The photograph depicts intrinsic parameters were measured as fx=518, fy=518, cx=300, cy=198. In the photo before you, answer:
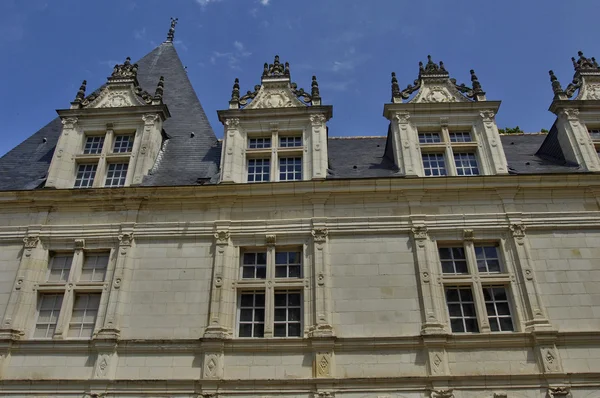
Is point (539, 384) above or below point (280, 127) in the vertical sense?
below

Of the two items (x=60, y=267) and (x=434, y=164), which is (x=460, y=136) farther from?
(x=60, y=267)

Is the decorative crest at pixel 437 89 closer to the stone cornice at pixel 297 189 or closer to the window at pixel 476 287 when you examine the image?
the stone cornice at pixel 297 189

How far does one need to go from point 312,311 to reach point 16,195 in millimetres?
8565

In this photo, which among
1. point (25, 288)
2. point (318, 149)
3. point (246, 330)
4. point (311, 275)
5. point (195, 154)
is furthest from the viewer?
point (195, 154)

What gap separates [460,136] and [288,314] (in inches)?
289

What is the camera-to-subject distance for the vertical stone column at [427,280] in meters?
11.6

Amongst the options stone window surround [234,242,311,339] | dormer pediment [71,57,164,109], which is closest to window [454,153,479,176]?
stone window surround [234,242,311,339]

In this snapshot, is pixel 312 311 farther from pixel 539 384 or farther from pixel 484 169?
pixel 484 169

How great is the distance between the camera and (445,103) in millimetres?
15156

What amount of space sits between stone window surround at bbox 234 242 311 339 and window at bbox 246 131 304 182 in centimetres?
216

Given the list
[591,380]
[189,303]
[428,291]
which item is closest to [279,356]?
[189,303]

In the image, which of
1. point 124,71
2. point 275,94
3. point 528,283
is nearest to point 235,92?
point 275,94

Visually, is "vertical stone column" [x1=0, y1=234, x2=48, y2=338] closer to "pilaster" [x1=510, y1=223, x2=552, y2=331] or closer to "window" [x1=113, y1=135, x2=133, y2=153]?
"window" [x1=113, y1=135, x2=133, y2=153]

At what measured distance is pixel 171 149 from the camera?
16.3 m
